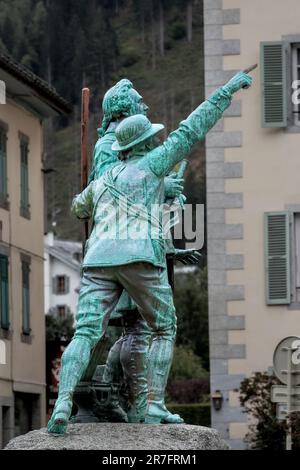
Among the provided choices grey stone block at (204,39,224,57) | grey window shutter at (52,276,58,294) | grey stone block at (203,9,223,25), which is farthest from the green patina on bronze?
grey window shutter at (52,276,58,294)

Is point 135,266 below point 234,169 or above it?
below

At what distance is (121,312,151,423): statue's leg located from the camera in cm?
1338

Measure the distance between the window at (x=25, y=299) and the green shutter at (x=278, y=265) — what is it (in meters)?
12.0

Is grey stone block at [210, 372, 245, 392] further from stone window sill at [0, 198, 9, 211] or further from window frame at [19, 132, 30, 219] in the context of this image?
window frame at [19, 132, 30, 219]

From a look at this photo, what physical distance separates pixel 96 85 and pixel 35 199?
118m

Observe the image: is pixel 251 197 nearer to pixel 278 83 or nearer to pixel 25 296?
pixel 278 83

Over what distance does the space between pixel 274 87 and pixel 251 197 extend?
1.92 m

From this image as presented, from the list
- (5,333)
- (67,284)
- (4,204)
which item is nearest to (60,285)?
(67,284)

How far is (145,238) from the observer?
13.1 meters

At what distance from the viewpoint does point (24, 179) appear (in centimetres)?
4591

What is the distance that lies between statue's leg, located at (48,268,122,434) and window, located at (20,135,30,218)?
106 feet

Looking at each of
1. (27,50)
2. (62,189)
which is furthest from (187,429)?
(27,50)
